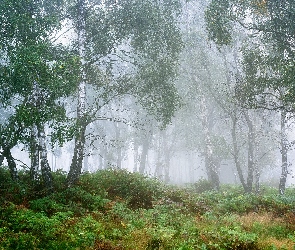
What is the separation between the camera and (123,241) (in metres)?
8.99

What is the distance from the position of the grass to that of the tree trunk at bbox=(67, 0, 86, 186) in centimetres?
76

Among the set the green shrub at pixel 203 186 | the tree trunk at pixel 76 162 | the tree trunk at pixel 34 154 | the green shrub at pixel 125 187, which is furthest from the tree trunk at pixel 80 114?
the green shrub at pixel 203 186

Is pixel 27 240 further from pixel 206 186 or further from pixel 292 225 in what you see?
pixel 206 186

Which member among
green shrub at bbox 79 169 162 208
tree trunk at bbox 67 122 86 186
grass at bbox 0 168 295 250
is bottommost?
grass at bbox 0 168 295 250

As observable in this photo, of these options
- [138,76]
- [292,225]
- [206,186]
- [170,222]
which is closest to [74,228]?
[170,222]

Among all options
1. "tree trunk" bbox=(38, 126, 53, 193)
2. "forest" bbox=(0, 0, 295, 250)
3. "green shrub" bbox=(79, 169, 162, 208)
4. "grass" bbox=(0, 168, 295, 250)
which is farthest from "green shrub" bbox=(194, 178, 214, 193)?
"tree trunk" bbox=(38, 126, 53, 193)

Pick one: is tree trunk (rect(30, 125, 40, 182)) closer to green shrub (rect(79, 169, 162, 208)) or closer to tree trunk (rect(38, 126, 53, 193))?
tree trunk (rect(38, 126, 53, 193))

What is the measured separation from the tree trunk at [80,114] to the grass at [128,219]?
76cm

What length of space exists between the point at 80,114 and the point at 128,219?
7073 millimetres

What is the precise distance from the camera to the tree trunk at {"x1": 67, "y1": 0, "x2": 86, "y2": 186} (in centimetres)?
1586

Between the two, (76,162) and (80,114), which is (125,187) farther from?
(80,114)

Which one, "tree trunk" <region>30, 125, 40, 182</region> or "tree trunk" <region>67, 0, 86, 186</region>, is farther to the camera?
"tree trunk" <region>67, 0, 86, 186</region>

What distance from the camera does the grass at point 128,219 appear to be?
8.77 meters

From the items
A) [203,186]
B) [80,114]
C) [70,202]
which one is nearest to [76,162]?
[80,114]
